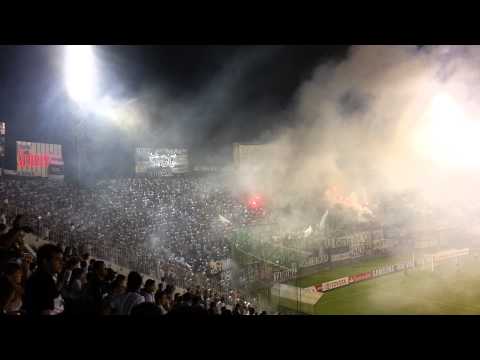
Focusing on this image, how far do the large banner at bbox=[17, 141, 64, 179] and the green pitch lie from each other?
13.3 m

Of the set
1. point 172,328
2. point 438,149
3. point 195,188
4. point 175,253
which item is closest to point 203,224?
point 175,253

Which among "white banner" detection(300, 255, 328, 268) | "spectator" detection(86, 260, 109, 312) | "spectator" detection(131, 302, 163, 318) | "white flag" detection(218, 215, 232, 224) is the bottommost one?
"spectator" detection(131, 302, 163, 318)

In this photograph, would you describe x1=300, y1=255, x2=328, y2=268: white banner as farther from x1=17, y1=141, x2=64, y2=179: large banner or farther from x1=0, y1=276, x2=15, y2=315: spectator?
x1=17, y1=141, x2=64, y2=179: large banner

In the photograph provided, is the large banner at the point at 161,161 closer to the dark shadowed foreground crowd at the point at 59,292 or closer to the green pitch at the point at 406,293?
the green pitch at the point at 406,293

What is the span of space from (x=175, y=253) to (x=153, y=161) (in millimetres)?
12773

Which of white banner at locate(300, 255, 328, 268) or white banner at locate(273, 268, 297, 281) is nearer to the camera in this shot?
white banner at locate(273, 268, 297, 281)

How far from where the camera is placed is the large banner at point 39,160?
56.4 ft

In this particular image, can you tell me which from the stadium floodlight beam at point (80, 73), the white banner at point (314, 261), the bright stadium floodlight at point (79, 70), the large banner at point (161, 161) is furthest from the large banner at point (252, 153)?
the bright stadium floodlight at point (79, 70)

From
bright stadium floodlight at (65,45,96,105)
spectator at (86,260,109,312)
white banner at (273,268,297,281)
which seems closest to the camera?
spectator at (86,260,109,312)

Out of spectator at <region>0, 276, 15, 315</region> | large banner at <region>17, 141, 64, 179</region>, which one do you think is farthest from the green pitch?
large banner at <region>17, 141, 64, 179</region>

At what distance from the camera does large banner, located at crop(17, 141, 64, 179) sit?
56.4ft

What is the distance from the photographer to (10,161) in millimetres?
16859

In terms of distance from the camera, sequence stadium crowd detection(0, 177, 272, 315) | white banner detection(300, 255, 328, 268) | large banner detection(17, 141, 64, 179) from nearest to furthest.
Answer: stadium crowd detection(0, 177, 272, 315) < white banner detection(300, 255, 328, 268) < large banner detection(17, 141, 64, 179)
